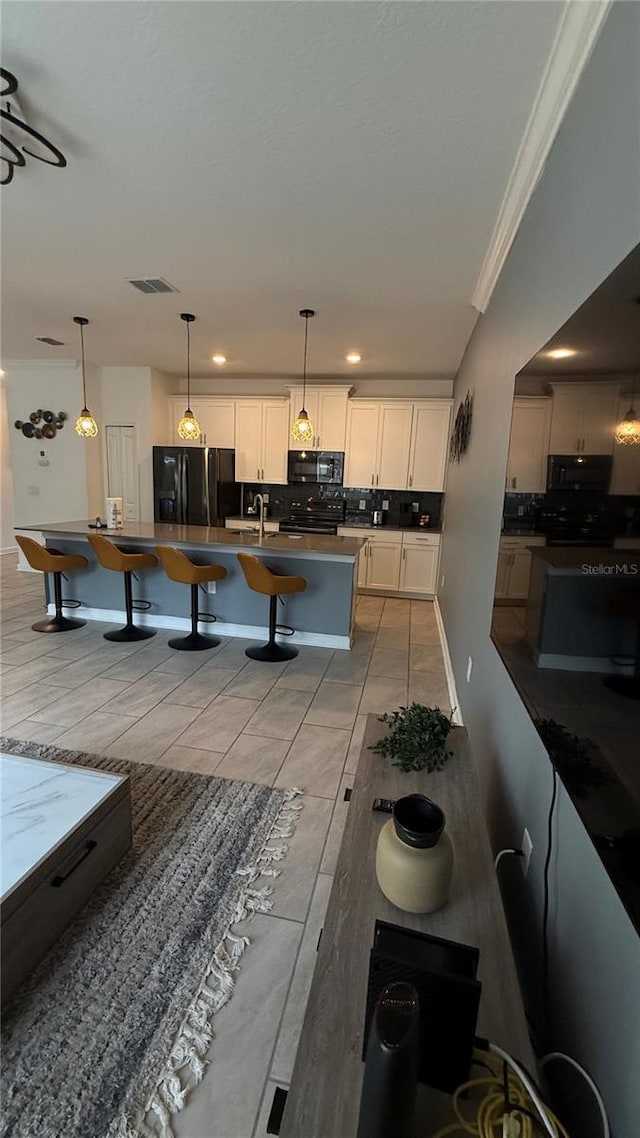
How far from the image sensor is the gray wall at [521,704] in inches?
32.1

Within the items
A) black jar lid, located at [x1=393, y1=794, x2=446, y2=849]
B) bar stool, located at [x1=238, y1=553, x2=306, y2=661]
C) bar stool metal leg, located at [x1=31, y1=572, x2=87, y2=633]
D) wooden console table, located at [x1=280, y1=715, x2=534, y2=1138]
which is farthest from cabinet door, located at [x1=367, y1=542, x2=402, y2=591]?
black jar lid, located at [x1=393, y1=794, x2=446, y2=849]

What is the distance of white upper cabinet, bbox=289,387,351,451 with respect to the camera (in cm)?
576

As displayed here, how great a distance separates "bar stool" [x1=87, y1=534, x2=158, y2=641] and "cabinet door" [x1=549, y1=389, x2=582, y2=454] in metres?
3.51

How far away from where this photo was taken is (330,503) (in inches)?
246

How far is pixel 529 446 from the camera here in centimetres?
137

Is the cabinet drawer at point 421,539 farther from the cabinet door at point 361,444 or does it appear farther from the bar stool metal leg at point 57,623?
the bar stool metal leg at point 57,623

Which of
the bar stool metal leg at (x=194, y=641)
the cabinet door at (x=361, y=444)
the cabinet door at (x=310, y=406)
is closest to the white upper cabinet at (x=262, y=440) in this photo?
the cabinet door at (x=310, y=406)

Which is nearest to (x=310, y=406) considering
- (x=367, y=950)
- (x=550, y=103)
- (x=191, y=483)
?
(x=191, y=483)

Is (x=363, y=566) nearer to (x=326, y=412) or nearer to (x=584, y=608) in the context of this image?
(x=326, y=412)

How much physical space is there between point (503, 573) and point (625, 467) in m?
0.93

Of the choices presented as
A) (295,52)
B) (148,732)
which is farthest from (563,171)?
(148,732)

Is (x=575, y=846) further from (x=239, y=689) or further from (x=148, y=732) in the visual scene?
(x=239, y=689)

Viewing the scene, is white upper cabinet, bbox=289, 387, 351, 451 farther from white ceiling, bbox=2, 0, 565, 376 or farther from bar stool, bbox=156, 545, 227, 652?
bar stool, bbox=156, 545, 227, 652

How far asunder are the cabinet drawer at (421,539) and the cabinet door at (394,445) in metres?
0.62
